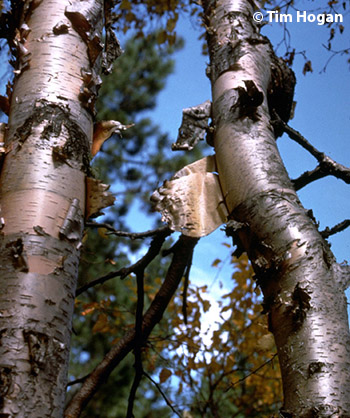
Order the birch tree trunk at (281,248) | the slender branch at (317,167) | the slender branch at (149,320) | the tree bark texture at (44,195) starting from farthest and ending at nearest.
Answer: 1. the slender branch at (149,320)
2. the slender branch at (317,167)
3. the birch tree trunk at (281,248)
4. the tree bark texture at (44,195)

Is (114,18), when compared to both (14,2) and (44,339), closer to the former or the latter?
(14,2)

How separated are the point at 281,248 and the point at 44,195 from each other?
2.38 feet

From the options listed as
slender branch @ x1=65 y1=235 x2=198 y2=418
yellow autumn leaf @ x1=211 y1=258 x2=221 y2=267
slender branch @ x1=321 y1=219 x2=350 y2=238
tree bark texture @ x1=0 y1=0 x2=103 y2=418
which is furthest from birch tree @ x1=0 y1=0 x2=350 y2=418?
yellow autumn leaf @ x1=211 y1=258 x2=221 y2=267

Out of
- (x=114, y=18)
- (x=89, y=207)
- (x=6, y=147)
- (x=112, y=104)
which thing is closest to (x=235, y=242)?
(x=89, y=207)

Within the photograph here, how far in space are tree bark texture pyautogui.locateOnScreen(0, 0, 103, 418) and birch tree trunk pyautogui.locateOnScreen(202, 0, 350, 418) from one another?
22.1 inches

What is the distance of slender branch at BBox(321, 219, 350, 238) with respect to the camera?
152cm

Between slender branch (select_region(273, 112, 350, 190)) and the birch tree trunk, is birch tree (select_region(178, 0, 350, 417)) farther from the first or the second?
slender branch (select_region(273, 112, 350, 190))

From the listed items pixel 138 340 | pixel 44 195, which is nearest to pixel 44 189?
pixel 44 195

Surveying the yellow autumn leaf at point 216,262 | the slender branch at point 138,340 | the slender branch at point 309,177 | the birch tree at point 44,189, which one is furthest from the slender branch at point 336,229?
the yellow autumn leaf at point 216,262

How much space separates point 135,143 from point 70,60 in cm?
835

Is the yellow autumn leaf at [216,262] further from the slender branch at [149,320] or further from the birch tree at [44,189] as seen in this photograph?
the birch tree at [44,189]

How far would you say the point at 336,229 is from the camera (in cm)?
164

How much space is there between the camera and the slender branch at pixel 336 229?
1.52m

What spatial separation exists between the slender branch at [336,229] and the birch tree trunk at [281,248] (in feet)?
0.54
